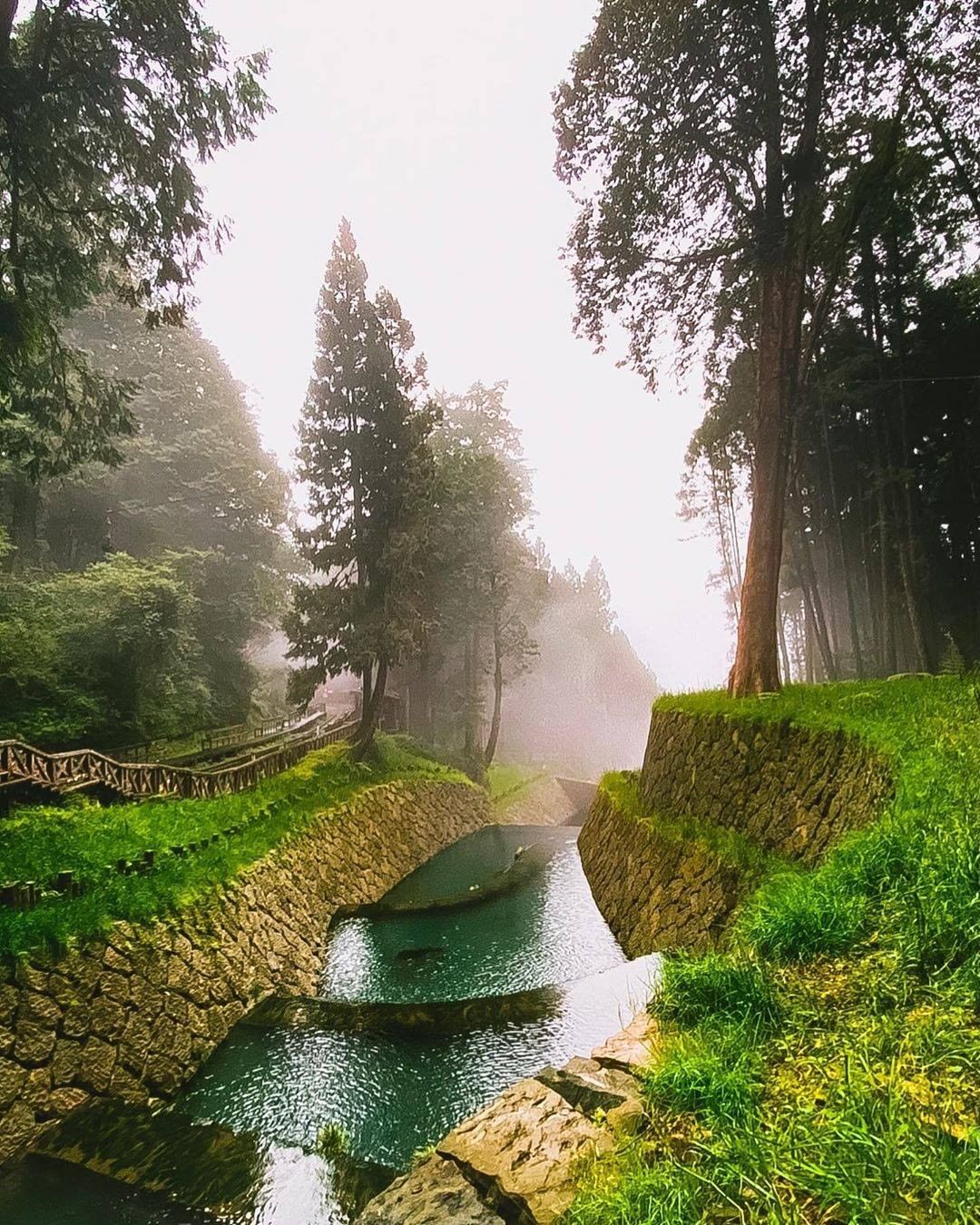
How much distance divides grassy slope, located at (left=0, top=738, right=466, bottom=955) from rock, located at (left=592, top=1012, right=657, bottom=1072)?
6.90 meters

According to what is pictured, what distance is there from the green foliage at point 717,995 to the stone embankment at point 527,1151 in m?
0.31

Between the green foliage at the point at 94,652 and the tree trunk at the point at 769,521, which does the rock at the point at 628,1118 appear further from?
the green foliage at the point at 94,652

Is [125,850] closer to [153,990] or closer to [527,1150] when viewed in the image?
[153,990]

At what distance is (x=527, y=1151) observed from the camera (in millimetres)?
3012

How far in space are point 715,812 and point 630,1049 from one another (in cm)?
655

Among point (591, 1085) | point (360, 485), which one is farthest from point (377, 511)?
point (591, 1085)

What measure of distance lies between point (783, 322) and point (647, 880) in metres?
10.7

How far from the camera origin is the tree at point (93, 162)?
913 cm

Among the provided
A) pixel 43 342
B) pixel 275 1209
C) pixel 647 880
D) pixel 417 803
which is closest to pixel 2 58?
pixel 43 342

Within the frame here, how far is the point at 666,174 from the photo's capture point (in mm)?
11859

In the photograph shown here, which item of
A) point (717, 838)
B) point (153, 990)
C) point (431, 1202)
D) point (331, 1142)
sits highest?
point (431, 1202)

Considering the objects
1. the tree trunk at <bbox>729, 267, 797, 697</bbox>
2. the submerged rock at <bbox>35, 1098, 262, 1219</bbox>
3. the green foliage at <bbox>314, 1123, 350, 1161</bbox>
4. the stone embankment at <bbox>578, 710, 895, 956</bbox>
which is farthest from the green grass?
the submerged rock at <bbox>35, 1098, 262, 1219</bbox>

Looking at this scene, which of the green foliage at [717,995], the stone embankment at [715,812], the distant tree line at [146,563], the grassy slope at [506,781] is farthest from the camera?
the grassy slope at [506,781]

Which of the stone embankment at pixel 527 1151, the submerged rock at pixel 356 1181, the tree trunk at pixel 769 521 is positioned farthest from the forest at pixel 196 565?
the stone embankment at pixel 527 1151
